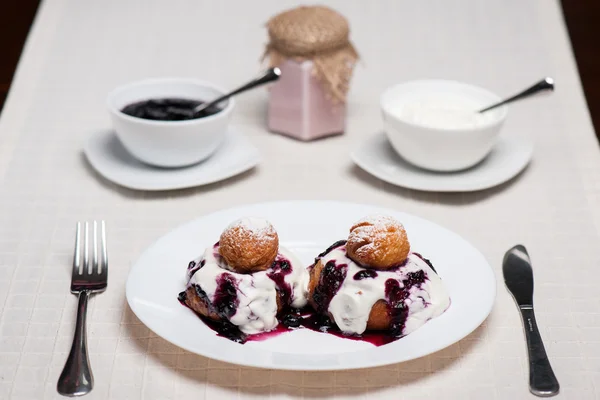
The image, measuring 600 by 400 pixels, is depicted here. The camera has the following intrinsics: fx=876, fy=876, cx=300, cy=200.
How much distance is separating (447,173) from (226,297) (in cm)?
83

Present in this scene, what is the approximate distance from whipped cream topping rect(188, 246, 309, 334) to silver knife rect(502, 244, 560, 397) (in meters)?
0.40

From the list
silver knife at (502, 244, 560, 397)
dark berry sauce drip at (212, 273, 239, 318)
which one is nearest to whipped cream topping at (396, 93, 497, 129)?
silver knife at (502, 244, 560, 397)

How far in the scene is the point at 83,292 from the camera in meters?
1.62

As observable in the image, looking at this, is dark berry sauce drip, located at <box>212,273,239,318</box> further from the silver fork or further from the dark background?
the dark background

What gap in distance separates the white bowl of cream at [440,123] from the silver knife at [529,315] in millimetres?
338

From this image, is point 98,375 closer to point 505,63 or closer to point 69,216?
point 69,216

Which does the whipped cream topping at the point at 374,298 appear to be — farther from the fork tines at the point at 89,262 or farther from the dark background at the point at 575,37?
the dark background at the point at 575,37

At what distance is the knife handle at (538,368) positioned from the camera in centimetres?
141

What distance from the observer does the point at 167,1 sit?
9.90 ft

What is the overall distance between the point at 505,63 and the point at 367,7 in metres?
0.59

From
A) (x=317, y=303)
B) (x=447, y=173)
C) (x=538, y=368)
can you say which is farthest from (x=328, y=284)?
(x=447, y=173)

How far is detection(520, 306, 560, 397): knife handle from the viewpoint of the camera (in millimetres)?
1407

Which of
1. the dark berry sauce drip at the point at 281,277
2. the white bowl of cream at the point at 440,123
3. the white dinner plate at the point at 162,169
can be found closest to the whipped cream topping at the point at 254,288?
the dark berry sauce drip at the point at 281,277

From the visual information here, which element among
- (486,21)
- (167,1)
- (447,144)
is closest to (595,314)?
(447,144)
